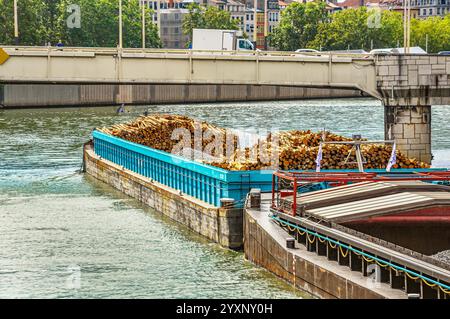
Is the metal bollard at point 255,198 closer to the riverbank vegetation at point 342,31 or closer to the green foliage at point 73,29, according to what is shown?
the green foliage at point 73,29

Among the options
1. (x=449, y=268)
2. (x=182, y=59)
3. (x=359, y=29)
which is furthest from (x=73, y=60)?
(x=359, y=29)

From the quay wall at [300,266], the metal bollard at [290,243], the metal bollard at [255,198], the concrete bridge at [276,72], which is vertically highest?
the concrete bridge at [276,72]

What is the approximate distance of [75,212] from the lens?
36.4 meters

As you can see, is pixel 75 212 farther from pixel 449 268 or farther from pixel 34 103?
pixel 34 103

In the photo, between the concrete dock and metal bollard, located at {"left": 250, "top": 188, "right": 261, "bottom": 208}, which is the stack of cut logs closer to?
metal bollard, located at {"left": 250, "top": 188, "right": 261, "bottom": 208}

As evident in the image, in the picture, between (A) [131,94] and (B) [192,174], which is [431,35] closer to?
(A) [131,94]

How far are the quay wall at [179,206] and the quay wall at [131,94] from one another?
5083 cm

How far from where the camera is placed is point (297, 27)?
177 metres

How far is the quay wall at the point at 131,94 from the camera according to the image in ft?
335

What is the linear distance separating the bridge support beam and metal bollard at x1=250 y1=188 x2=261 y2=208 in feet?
71.0

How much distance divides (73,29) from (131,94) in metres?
30.0

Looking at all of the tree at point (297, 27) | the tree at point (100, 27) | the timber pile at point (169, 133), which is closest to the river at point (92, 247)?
the timber pile at point (169, 133)

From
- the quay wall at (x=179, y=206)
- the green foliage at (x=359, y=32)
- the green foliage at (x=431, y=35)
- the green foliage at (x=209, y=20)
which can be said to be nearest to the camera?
the quay wall at (x=179, y=206)
